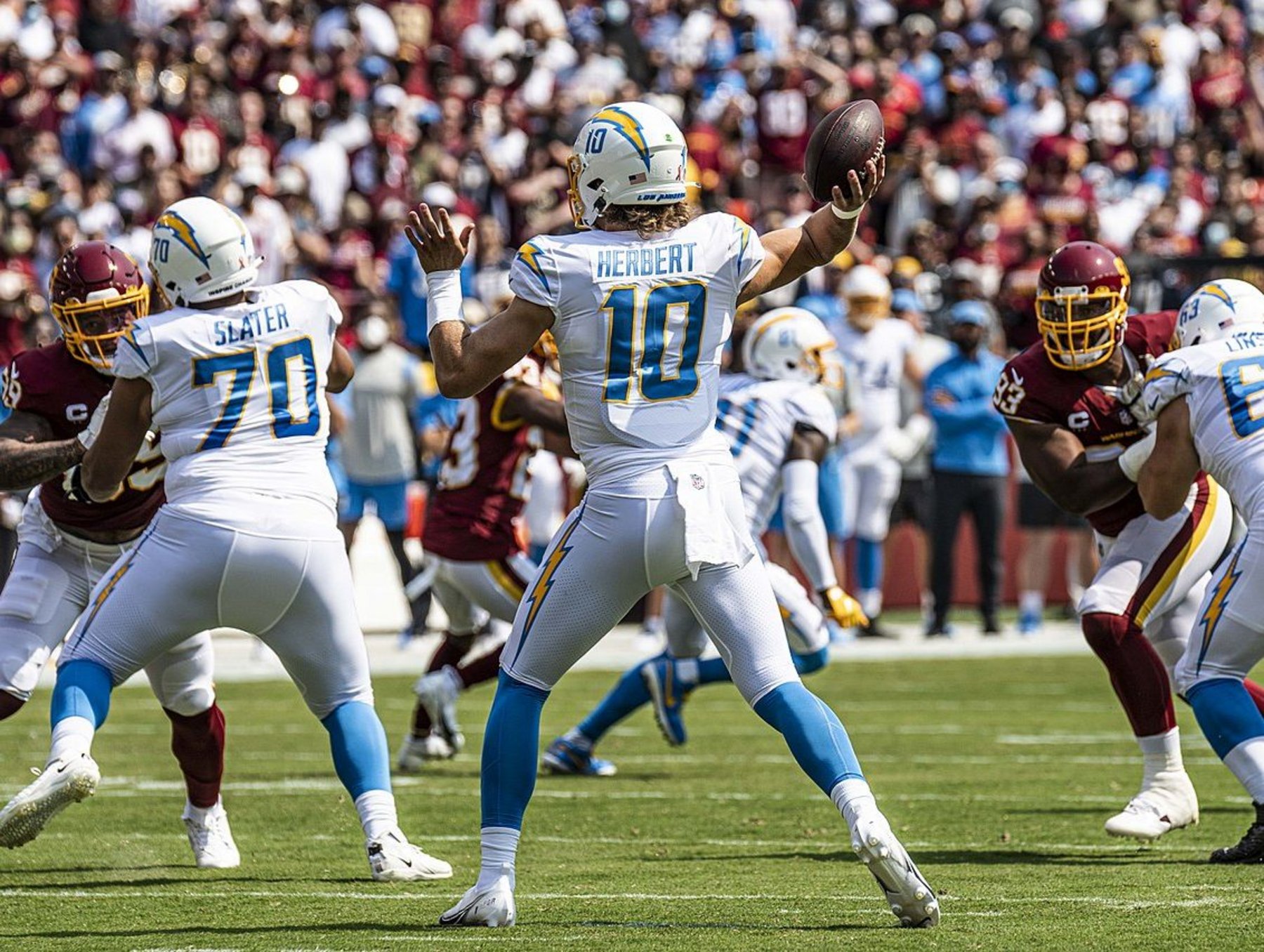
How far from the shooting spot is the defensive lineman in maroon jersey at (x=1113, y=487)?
6223mm

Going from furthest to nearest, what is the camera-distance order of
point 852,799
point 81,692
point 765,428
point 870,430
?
1. point 870,430
2. point 765,428
3. point 81,692
4. point 852,799

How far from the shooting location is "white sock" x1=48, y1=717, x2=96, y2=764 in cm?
510

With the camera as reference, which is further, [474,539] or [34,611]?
[474,539]

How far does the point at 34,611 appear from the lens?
6023 mm

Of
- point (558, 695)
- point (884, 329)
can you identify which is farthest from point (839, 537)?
point (558, 695)

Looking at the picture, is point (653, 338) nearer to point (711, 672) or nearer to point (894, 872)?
point (894, 872)

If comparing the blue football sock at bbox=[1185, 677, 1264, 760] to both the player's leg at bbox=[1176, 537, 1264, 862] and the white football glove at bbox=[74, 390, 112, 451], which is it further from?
the white football glove at bbox=[74, 390, 112, 451]

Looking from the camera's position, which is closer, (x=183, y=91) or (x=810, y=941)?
(x=810, y=941)

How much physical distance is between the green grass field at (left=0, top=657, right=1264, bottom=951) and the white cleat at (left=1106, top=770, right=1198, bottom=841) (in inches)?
3.0

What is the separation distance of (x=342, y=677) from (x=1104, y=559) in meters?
2.37

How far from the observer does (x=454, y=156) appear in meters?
17.1

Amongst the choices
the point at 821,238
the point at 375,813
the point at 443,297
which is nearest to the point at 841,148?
the point at 821,238

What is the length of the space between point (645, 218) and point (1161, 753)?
244 centimetres

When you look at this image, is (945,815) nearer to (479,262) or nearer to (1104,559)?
(1104,559)
